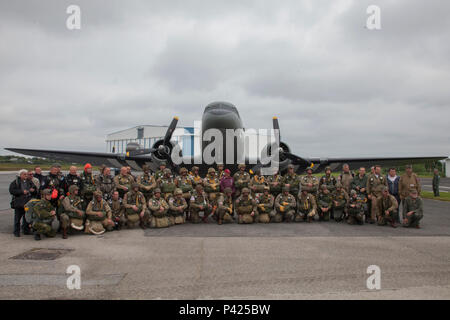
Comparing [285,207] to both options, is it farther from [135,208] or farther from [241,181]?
[135,208]

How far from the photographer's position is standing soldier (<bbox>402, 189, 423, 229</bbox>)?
27.8 ft

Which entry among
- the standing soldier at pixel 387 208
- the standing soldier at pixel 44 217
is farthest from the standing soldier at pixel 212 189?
the standing soldier at pixel 387 208

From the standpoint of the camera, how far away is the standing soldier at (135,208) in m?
8.40

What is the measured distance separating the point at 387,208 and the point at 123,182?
8.59 m

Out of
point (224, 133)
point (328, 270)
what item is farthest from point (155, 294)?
point (224, 133)

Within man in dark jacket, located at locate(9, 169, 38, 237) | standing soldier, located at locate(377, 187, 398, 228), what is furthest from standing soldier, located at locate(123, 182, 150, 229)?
standing soldier, located at locate(377, 187, 398, 228)

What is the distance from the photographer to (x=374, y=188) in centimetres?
935

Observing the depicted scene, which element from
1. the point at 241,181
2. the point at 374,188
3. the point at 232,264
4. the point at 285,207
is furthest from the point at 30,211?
the point at 374,188

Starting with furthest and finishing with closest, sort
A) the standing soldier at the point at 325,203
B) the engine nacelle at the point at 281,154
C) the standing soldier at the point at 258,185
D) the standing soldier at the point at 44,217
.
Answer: the engine nacelle at the point at 281,154 → the standing soldier at the point at 258,185 → the standing soldier at the point at 325,203 → the standing soldier at the point at 44,217

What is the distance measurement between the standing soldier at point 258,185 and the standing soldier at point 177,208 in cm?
256

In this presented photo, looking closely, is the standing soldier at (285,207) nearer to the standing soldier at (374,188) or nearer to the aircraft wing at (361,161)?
the standing soldier at (374,188)

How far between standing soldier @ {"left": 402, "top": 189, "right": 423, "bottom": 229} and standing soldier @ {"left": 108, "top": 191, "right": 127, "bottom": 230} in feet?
28.2

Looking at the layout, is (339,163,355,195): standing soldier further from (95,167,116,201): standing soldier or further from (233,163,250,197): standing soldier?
(95,167,116,201): standing soldier
